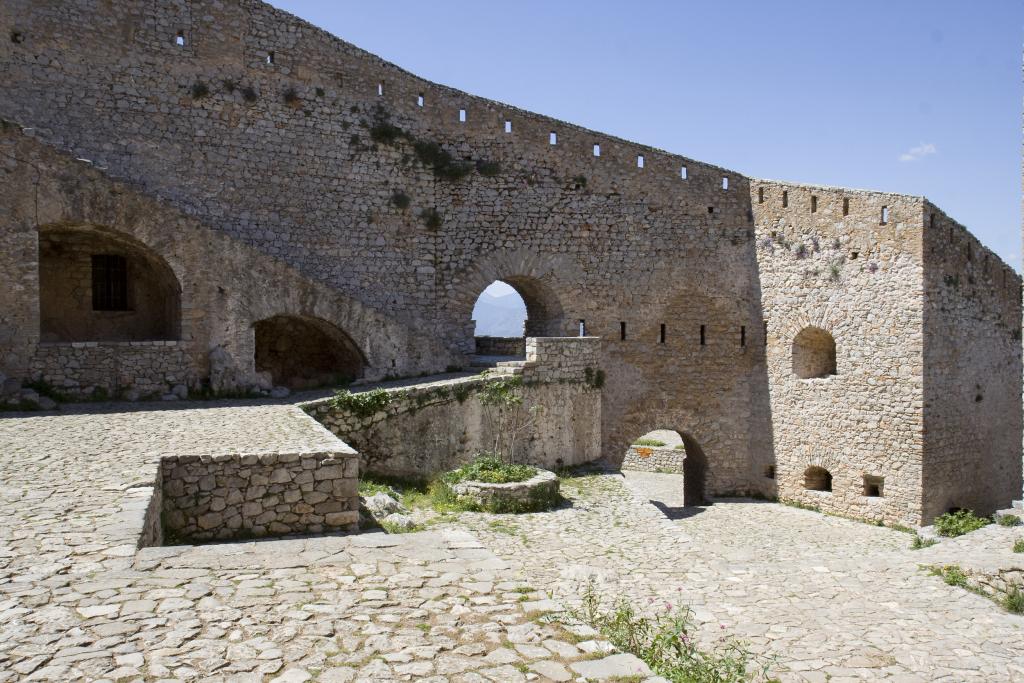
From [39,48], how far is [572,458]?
38.3ft

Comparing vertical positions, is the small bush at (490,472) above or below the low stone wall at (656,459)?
above

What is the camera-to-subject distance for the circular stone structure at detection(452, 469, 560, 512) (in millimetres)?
10469

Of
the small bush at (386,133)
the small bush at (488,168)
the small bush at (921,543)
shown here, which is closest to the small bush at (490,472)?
the small bush at (921,543)

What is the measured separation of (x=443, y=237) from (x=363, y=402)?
245 inches

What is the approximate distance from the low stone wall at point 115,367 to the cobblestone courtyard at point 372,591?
120 centimetres

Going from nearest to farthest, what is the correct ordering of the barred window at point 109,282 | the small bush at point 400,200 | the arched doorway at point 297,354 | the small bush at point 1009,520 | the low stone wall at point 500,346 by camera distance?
the small bush at point 1009,520 → the barred window at point 109,282 → the arched doorway at point 297,354 → the small bush at point 400,200 → the low stone wall at point 500,346

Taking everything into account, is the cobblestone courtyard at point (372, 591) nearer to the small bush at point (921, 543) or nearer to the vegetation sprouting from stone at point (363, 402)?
the vegetation sprouting from stone at point (363, 402)

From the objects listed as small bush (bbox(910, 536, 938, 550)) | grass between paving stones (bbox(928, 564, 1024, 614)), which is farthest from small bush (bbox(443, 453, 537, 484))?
small bush (bbox(910, 536, 938, 550))

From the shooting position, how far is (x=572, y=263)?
56.7ft

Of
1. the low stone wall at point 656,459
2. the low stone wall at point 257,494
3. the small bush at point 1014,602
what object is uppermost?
the low stone wall at point 257,494

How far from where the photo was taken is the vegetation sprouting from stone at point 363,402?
11125 mm

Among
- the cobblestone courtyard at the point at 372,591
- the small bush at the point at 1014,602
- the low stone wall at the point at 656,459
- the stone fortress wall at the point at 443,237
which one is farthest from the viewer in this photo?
the low stone wall at the point at 656,459

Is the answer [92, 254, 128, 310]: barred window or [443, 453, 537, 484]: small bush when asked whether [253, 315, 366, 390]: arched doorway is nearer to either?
[92, 254, 128, 310]: barred window

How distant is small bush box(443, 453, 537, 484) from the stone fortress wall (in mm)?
3455
